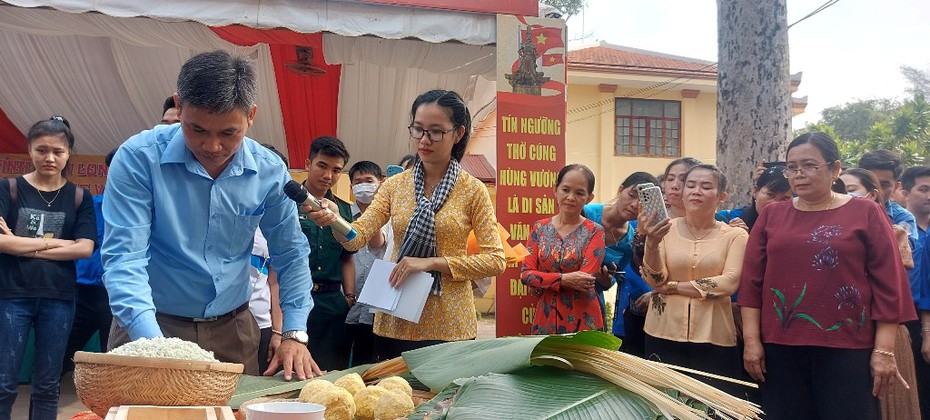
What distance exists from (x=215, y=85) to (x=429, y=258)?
144 cm

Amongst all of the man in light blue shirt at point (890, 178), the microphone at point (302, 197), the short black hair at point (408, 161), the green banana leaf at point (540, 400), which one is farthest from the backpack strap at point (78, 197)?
the man in light blue shirt at point (890, 178)

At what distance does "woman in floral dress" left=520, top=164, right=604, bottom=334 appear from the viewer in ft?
13.8

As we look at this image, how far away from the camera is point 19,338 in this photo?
378 cm

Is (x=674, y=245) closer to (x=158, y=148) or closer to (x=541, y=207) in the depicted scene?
(x=541, y=207)

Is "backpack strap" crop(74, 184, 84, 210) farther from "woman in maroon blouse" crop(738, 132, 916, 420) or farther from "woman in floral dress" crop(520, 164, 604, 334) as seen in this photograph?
"woman in maroon blouse" crop(738, 132, 916, 420)

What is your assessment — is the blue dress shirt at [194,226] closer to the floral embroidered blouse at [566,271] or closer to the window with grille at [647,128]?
the floral embroidered blouse at [566,271]

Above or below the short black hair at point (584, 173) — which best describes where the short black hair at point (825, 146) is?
above

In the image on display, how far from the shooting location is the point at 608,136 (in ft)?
59.9

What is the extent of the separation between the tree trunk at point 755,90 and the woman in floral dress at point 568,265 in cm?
206

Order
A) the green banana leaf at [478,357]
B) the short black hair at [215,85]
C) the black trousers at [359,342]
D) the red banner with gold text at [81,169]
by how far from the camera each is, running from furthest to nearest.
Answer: the red banner with gold text at [81,169], the black trousers at [359,342], the short black hair at [215,85], the green banana leaf at [478,357]

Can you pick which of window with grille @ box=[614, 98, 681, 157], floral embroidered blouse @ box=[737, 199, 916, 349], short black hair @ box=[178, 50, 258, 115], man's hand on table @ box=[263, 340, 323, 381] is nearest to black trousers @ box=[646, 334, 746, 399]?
floral embroidered blouse @ box=[737, 199, 916, 349]

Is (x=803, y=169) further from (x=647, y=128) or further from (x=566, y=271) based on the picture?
(x=647, y=128)

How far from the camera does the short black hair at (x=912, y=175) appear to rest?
5065 millimetres

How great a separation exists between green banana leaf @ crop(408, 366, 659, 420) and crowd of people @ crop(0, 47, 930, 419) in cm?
74
